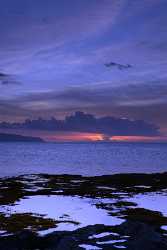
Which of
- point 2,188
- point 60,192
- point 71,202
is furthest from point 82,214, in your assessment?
point 2,188

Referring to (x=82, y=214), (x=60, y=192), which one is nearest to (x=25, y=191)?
(x=60, y=192)

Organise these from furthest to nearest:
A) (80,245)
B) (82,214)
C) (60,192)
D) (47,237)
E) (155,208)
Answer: (60,192) → (155,208) → (82,214) → (47,237) → (80,245)

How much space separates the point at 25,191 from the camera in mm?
55844

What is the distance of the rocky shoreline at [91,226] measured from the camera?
78.1 feet

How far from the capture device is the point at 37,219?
114ft

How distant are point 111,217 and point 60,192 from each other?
20.1 meters

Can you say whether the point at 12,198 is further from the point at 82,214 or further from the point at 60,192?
the point at 82,214

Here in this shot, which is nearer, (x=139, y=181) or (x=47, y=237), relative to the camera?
(x=47, y=237)

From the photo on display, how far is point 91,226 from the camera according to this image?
93.1 ft

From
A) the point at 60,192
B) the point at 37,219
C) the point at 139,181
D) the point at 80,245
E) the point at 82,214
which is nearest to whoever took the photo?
the point at 80,245

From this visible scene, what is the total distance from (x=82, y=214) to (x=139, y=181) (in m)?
36.2

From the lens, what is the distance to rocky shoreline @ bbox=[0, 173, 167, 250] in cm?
2381

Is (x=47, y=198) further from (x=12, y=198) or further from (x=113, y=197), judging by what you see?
(x=113, y=197)

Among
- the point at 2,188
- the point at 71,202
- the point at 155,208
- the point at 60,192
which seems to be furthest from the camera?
the point at 2,188
